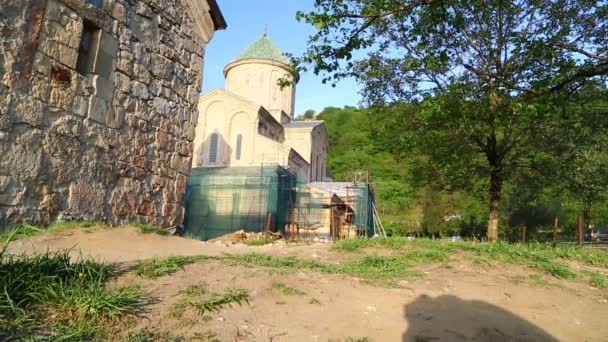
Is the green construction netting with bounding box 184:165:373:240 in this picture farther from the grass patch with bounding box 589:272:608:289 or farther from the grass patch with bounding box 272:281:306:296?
the grass patch with bounding box 272:281:306:296

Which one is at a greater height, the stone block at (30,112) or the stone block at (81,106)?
the stone block at (81,106)

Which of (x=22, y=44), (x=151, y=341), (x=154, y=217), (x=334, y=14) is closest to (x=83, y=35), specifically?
(x=22, y=44)

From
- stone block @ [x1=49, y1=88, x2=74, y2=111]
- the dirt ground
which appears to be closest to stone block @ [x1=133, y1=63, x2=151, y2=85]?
stone block @ [x1=49, y1=88, x2=74, y2=111]

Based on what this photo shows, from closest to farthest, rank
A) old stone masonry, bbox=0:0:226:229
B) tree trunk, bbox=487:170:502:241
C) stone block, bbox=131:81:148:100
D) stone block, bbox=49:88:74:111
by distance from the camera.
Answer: old stone masonry, bbox=0:0:226:229
stone block, bbox=49:88:74:111
stone block, bbox=131:81:148:100
tree trunk, bbox=487:170:502:241

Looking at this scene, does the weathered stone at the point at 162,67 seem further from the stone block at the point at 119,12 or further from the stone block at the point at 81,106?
the stone block at the point at 81,106

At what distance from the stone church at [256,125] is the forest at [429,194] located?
16.9 feet

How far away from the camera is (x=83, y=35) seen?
22.0 ft

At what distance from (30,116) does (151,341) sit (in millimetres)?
4383

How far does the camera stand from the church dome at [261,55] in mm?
35250

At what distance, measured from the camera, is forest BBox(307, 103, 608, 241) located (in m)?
18.5

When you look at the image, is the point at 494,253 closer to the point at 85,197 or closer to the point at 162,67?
the point at 85,197

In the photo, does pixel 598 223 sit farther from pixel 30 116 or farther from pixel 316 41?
pixel 30 116

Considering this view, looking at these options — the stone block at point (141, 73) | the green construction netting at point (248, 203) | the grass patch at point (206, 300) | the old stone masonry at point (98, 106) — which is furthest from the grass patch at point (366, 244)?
the green construction netting at point (248, 203)

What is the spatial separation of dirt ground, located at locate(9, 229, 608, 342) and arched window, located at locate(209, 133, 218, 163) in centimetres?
2519
